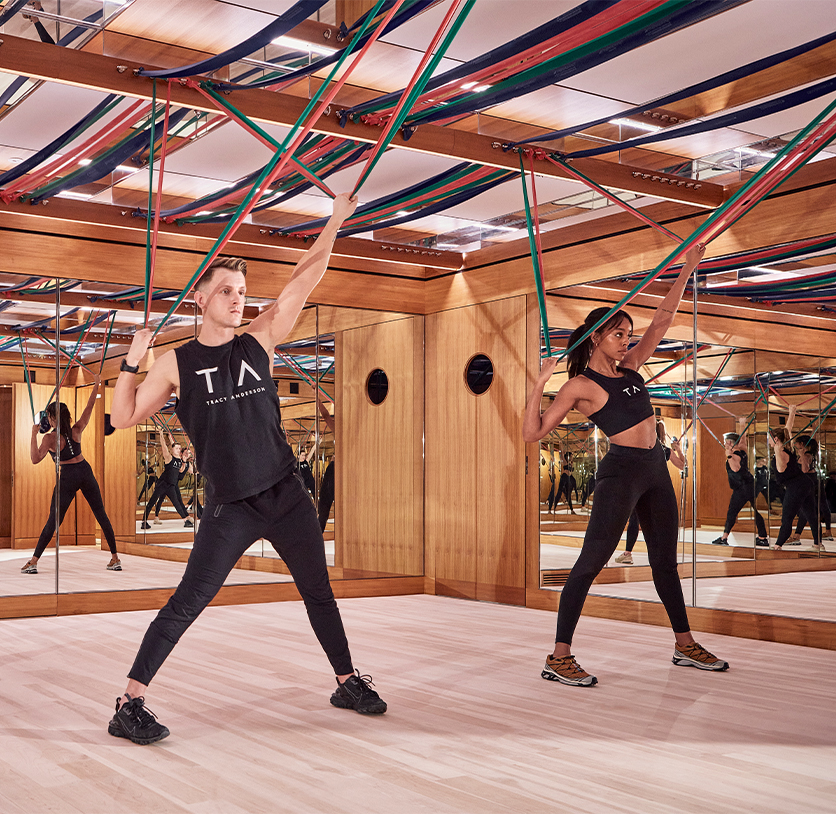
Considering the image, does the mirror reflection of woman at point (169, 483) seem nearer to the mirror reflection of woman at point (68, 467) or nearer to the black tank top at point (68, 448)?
the mirror reflection of woman at point (68, 467)

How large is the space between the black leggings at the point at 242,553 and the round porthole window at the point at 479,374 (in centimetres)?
379

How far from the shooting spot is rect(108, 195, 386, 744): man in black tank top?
327 cm

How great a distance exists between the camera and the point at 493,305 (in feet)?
23.5

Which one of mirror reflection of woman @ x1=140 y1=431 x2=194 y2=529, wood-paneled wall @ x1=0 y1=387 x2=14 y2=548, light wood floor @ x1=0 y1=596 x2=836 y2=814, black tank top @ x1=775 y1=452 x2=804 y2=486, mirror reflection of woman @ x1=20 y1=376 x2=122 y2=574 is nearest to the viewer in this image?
light wood floor @ x1=0 y1=596 x2=836 y2=814

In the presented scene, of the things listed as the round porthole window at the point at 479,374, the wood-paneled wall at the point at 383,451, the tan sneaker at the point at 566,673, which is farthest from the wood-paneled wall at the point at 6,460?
the tan sneaker at the point at 566,673

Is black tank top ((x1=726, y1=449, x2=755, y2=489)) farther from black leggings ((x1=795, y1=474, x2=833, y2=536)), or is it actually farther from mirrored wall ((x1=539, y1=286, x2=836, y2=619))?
black leggings ((x1=795, y1=474, x2=833, y2=536))

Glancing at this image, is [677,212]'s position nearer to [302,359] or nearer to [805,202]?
[805,202]

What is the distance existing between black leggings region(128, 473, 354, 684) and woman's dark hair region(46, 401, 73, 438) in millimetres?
3320

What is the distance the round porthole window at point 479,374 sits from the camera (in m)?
7.17

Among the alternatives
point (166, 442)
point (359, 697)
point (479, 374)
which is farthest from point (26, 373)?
point (359, 697)

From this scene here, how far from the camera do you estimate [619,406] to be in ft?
14.4

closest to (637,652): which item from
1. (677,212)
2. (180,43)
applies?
(677,212)

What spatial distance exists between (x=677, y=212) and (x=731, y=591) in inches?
88.7

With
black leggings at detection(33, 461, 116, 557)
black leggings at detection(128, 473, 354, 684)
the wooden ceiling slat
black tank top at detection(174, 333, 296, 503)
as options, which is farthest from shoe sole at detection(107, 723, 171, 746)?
black leggings at detection(33, 461, 116, 557)
